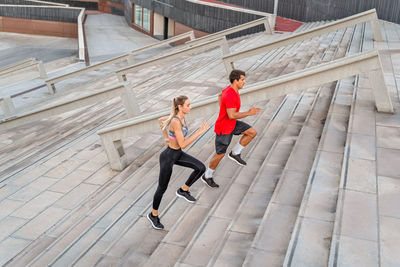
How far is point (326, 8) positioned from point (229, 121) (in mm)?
16027

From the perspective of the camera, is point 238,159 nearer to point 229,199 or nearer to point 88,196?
point 229,199

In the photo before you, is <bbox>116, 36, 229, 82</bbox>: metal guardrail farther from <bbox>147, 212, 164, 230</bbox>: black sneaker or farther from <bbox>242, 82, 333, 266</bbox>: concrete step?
<bbox>147, 212, 164, 230</bbox>: black sneaker

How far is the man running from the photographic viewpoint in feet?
17.4

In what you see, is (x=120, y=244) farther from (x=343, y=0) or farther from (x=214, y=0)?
(x=214, y=0)

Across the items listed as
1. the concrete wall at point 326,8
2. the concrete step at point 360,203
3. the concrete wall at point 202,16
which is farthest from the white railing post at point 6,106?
the concrete wall at point 326,8

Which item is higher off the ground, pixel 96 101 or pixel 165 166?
pixel 165 166

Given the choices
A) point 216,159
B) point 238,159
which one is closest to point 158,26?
point 238,159

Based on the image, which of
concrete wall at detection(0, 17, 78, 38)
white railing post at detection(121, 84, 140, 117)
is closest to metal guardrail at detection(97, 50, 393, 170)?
white railing post at detection(121, 84, 140, 117)

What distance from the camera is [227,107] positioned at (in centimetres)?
534

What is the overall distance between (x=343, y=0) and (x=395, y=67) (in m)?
10.4

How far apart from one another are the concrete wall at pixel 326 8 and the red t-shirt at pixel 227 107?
12.8 meters

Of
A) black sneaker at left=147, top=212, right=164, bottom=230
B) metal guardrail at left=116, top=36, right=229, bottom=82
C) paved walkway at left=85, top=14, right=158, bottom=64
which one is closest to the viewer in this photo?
black sneaker at left=147, top=212, right=164, bottom=230

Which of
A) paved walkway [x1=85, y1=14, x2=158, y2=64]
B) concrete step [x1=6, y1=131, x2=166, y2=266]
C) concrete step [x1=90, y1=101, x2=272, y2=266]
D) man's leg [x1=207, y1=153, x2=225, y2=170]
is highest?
man's leg [x1=207, y1=153, x2=225, y2=170]

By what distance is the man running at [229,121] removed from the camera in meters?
5.30
